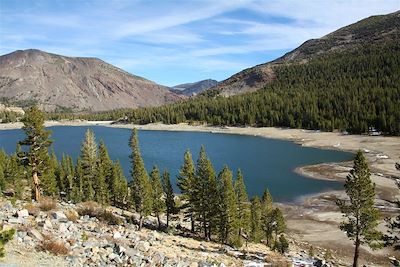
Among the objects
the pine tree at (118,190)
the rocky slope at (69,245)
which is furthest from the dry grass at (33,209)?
A: the pine tree at (118,190)

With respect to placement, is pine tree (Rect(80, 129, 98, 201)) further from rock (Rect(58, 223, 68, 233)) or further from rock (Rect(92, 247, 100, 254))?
rock (Rect(92, 247, 100, 254))

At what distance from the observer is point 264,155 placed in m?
154

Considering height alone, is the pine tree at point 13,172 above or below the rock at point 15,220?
below

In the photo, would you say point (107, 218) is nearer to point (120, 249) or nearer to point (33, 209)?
point (33, 209)

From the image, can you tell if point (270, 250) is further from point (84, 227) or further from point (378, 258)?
point (84, 227)

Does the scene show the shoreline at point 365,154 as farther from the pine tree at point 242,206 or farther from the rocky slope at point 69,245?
the rocky slope at point 69,245

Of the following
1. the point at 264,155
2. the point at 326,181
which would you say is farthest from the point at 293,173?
the point at 264,155

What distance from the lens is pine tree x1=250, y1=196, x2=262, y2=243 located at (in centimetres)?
5822

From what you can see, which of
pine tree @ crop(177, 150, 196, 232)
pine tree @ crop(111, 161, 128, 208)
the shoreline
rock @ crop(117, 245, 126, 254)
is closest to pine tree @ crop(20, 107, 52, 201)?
pine tree @ crop(177, 150, 196, 232)

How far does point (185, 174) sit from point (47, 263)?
39.6 metres

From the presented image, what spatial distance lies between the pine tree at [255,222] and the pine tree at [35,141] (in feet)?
93.1

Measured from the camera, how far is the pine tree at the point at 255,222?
5822 centimetres

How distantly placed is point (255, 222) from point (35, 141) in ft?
102

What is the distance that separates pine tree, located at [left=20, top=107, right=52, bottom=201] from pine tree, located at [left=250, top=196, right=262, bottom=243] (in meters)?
28.4
